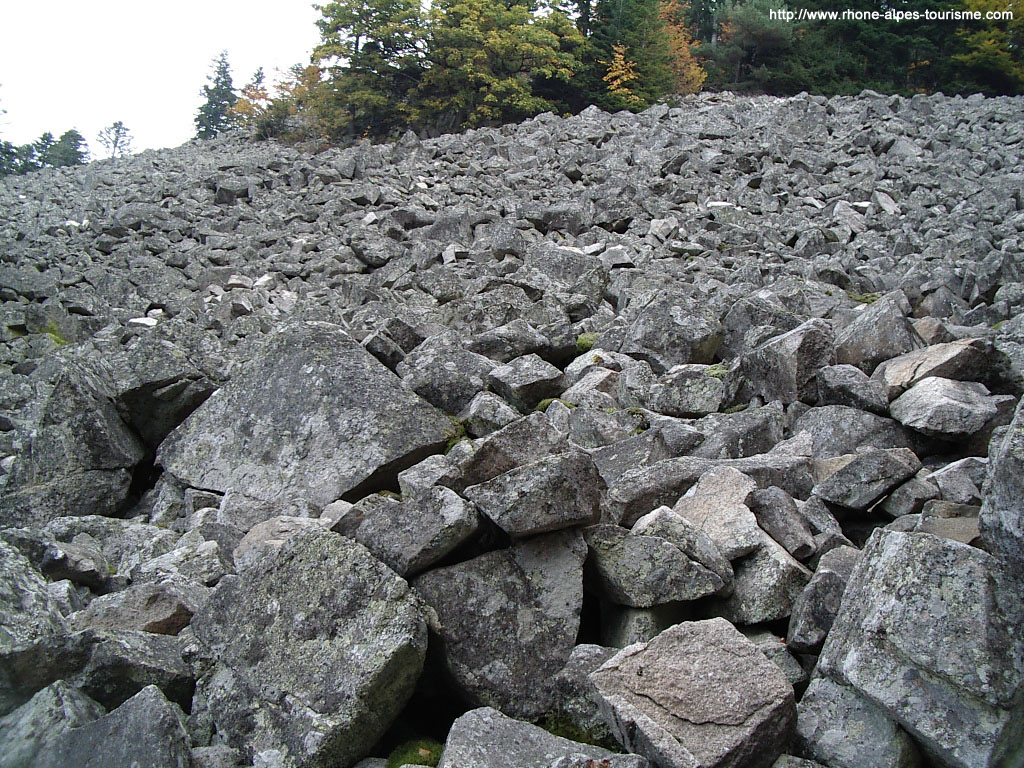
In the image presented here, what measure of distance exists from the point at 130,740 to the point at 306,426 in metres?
3.13

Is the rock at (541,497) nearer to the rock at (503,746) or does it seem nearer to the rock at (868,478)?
the rock at (503,746)

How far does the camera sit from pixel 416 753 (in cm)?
342

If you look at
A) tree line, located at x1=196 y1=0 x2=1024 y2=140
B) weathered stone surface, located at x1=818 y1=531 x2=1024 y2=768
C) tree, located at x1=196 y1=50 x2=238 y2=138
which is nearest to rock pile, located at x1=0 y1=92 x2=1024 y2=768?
weathered stone surface, located at x1=818 y1=531 x2=1024 y2=768

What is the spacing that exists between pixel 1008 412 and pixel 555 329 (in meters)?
4.23

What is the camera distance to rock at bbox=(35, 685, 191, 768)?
10.0 ft

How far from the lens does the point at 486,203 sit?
53.6ft

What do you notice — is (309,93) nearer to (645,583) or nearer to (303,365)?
(303,365)

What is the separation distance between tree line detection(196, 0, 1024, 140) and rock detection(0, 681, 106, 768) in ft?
98.7

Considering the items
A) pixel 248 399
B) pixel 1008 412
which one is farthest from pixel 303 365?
pixel 1008 412

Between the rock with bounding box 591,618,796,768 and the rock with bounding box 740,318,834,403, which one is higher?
the rock with bounding box 740,318,834,403

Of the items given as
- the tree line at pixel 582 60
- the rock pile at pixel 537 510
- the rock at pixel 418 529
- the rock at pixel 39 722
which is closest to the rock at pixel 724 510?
the rock pile at pixel 537 510

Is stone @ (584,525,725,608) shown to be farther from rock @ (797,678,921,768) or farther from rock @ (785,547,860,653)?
rock @ (797,678,921,768)

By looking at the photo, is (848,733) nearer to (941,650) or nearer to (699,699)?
(941,650)

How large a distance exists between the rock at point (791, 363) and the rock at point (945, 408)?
73 centimetres
